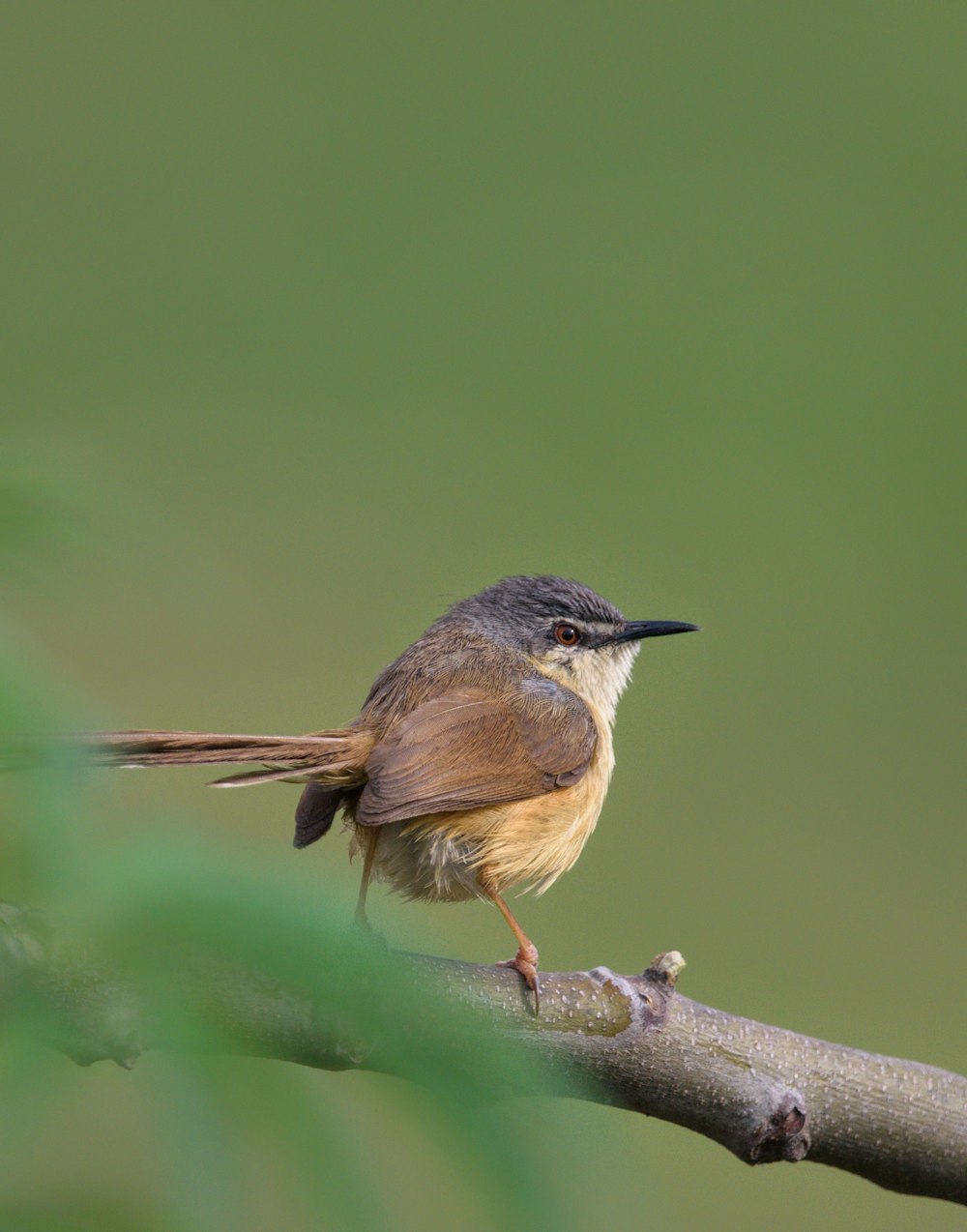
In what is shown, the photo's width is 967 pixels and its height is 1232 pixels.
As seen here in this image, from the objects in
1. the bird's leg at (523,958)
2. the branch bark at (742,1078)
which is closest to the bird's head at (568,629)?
the bird's leg at (523,958)

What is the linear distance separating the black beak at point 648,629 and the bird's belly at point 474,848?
699 mm

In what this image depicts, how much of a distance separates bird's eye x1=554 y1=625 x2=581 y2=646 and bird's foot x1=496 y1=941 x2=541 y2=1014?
1.34 metres

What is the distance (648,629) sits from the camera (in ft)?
12.1

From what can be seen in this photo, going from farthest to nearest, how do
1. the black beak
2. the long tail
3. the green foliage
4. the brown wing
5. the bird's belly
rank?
the black beak, the bird's belly, the brown wing, the long tail, the green foliage

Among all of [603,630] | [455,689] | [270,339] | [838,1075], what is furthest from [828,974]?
[270,339]

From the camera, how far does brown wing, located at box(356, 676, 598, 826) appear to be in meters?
2.69

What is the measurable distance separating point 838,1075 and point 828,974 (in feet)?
14.0

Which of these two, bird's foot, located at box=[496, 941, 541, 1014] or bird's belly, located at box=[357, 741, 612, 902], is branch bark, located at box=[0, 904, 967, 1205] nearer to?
bird's foot, located at box=[496, 941, 541, 1014]

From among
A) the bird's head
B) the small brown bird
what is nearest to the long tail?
the small brown bird

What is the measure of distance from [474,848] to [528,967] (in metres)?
0.73

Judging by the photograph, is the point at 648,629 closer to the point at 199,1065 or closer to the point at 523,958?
the point at 523,958

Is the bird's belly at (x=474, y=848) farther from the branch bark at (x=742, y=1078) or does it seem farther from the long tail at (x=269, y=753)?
the branch bark at (x=742, y=1078)

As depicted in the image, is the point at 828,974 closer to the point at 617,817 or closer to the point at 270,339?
the point at 617,817

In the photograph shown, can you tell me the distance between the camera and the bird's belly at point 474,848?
2.88 m
